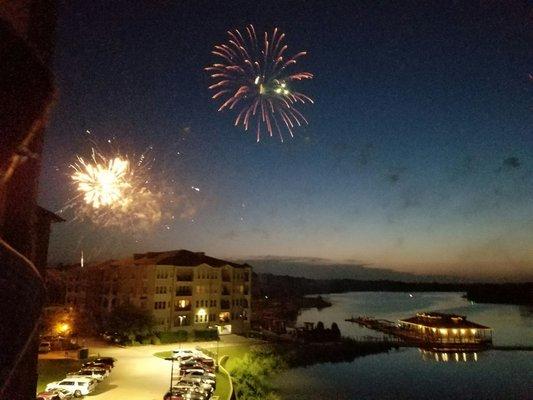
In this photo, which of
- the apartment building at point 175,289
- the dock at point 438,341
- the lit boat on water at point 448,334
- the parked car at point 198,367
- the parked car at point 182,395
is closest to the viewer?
the parked car at point 182,395

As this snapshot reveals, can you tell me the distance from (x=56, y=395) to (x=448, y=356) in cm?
4957

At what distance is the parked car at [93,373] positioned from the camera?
24.1m

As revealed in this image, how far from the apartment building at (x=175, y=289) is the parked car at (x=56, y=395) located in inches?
889

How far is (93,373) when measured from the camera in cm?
2467

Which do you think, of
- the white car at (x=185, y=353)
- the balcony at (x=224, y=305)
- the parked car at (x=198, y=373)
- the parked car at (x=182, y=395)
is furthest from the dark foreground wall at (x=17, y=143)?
the balcony at (x=224, y=305)

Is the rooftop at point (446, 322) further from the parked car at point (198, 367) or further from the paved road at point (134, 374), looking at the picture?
the parked car at point (198, 367)

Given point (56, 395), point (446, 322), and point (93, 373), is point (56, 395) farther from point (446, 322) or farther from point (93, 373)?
point (446, 322)

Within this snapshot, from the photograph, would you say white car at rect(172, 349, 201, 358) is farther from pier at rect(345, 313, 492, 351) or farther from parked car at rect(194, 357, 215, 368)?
pier at rect(345, 313, 492, 351)

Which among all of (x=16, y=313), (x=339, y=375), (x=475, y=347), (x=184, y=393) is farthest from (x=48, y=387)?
(x=475, y=347)

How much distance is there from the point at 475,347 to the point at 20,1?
66658 mm

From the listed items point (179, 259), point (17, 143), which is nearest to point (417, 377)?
point (179, 259)

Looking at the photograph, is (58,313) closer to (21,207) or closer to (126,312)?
(126,312)

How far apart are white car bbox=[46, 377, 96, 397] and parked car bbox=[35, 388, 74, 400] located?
0.73 ft

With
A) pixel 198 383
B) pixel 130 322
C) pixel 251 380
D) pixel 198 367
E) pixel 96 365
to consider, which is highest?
pixel 130 322
